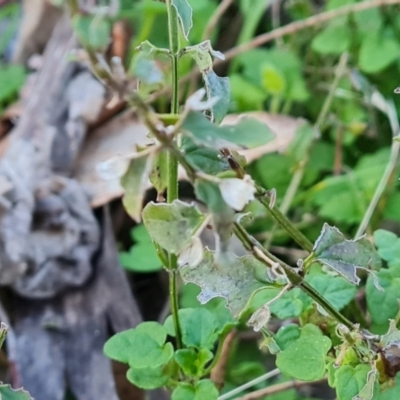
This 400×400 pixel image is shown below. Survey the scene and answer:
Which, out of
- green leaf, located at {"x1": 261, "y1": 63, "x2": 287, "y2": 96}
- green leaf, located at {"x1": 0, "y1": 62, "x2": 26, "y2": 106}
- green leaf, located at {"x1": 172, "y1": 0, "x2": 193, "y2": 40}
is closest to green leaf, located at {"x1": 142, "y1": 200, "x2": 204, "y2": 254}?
green leaf, located at {"x1": 172, "y1": 0, "x2": 193, "y2": 40}

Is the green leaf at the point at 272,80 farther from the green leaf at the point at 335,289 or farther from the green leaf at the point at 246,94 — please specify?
the green leaf at the point at 335,289

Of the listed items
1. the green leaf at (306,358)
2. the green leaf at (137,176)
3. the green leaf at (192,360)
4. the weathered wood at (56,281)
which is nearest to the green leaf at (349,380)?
the green leaf at (306,358)

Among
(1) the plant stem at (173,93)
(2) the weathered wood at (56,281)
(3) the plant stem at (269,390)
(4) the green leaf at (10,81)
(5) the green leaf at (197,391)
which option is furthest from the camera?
(4) the green leaf at (10,81)

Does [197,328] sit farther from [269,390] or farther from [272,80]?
[272,80]

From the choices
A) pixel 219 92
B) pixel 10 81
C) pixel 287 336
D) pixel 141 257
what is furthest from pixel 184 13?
pixel 10 81

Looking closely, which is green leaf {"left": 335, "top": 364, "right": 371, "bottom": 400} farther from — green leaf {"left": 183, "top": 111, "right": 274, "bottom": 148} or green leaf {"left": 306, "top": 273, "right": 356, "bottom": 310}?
green leaf {"left": 183, "top": 111, "right": 274, "bottom": 148}

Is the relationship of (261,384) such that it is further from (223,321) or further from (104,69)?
(104,69)
